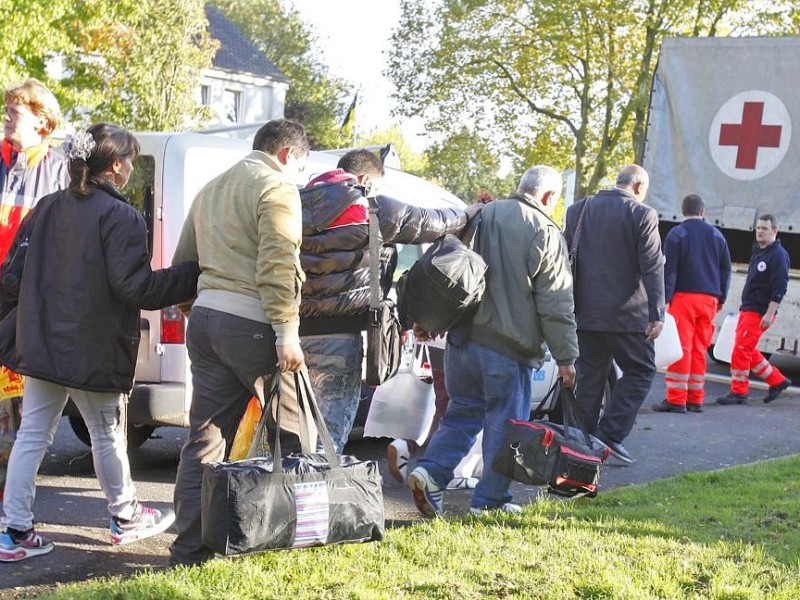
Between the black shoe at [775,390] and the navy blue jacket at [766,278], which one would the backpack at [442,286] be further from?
the black shoe at [775,390]

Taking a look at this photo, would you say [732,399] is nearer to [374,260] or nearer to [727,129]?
[727,129]

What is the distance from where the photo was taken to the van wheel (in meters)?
7.05

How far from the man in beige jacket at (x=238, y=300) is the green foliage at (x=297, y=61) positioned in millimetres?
52267

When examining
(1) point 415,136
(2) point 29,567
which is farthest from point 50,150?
(1) point 415,136

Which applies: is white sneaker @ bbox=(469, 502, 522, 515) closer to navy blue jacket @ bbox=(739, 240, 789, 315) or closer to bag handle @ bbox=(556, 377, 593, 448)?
bag handle @ bbox=(556, 377, 593, 448)

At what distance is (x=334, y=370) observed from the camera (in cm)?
505

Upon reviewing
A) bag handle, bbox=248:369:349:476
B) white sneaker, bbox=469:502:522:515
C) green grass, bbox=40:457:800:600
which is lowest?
white sneaker, bbox=469:502:522:515

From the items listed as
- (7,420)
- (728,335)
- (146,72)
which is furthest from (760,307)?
(146,72)

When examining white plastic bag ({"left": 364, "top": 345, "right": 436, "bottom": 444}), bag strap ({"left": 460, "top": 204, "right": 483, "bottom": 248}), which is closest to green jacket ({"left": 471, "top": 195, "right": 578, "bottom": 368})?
bag strap ({"left": 460, "top": 204, "right": 483, "bottom": 248})

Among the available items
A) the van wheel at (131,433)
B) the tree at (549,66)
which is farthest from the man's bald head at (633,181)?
the tree at (549,66)

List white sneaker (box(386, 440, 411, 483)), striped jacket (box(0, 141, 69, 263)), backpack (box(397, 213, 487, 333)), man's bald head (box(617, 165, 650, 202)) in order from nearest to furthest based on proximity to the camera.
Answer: backpack (box(397, 213, 487, 333)), striped jacket (box(0, 141, 69, 263)), white sneaker (box(386, 440, 411, 483)), man's bald head (box(617, 165, 650, 202))

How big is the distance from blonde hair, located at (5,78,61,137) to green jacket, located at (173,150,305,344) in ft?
4.73

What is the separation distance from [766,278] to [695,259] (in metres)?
1.33

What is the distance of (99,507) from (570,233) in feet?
12.7
